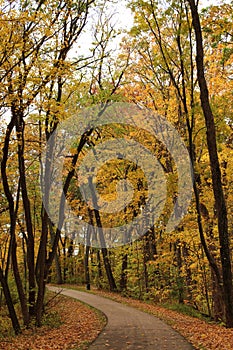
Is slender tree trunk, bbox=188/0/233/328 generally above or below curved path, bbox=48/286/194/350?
above

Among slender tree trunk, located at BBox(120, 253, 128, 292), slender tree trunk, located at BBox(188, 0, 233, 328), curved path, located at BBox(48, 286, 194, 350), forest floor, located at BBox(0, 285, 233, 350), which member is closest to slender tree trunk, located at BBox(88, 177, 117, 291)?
slender tree trunk, located at BBox(120, 253, 128, 292)

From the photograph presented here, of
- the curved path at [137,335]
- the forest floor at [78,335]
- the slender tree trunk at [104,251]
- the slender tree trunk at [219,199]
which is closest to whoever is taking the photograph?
the curved path at [137,335]

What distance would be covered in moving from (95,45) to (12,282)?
1593cm

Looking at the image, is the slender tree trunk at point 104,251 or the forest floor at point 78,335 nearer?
the forest floor at point 78,335

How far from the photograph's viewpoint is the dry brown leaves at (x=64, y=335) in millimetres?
10230

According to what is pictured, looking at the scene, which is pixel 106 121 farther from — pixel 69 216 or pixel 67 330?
pixel 69 216

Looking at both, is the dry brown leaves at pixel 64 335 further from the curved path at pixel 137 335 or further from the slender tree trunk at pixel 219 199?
the slender tree trunk at pixel 219 199

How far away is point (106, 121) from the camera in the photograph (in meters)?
18.5

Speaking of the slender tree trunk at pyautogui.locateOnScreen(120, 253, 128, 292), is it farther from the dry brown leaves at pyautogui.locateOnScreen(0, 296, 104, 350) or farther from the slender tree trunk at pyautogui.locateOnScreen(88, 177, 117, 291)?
the dry brown leaves at pyautogui.locateOnScreen(0, 296, 104, 350)

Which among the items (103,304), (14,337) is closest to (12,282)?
(103,304)

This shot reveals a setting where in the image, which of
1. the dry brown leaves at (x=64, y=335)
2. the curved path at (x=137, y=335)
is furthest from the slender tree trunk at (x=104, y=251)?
the curved path at (x=137, y=335)

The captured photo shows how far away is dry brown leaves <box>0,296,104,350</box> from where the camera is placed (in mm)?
10230

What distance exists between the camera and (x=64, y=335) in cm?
1189

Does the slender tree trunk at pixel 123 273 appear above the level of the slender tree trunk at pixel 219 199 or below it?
below
